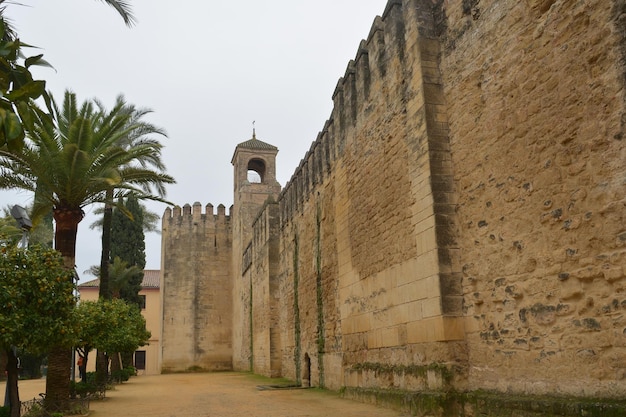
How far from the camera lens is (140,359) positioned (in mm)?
43031

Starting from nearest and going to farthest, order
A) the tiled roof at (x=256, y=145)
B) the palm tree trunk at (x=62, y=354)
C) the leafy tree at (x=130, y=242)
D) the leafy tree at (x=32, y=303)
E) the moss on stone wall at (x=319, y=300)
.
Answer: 1. the leafy tree at (x=32, y=303)
2. the palm tree trunk at (x=62, y=354)
3. the moss on stone wall at (x=319, y=300)
4. the leafy tree at (x=130, y=242)
5. the tiled roof at (x=256, y=145)

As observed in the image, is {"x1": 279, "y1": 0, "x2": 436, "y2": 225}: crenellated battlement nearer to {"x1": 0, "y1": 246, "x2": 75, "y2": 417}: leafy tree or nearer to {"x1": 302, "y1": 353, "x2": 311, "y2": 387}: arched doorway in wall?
{"x1": 302, "y1": 353, "x2": 311, "y2": 387}: arched doorway in wall

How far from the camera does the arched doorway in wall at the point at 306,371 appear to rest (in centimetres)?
1606

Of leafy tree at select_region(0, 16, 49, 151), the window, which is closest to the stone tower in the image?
the window

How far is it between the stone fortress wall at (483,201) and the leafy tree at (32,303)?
17.2ft

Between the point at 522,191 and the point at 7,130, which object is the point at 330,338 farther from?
the point at 7,130

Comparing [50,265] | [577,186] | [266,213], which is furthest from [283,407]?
[266,213]

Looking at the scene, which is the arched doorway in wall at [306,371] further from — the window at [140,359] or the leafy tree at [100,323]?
the window at [140,359]

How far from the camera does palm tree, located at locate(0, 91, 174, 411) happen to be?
10.9 m

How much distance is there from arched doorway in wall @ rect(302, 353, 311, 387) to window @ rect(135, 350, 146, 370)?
98.2 feet

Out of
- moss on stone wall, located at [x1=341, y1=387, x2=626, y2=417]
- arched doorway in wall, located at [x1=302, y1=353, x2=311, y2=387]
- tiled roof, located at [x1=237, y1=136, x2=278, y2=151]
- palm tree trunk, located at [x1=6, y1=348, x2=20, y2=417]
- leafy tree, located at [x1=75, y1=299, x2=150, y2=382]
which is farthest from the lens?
tiled roof, located at [x1=237, y1=136, x2=278, y2=151]

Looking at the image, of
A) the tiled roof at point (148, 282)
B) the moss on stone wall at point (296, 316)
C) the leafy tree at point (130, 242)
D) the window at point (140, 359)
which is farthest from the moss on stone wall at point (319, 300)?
the window at point (140, 359)

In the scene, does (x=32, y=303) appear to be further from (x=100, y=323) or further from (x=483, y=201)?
(x=483, y=201)

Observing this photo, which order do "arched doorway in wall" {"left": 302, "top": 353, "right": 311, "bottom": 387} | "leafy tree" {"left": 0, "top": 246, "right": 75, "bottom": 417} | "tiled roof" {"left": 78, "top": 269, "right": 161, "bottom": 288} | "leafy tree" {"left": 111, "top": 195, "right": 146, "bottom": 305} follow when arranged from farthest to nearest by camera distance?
1. "tiled roof" {"left": 78, "top": 269, "right": 161, "bottom": 288}
2. "leafy tree" {"left": 111, "top": 195, "right": 146, "bottom": 305}
3. "arched doorway in wall" {"left": 302, "top": 353, "right": 311, "bottom": 387}
4. "leafy tree" {"left": 0, "top": 246, "right": 75, "bottom": 417}
